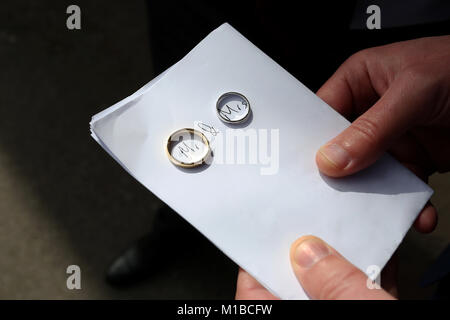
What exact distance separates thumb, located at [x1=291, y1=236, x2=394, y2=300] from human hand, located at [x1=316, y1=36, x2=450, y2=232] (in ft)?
0.47

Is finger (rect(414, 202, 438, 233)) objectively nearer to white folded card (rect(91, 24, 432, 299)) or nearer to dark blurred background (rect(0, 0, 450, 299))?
white folded card (rect(91, 24, 432, 299))

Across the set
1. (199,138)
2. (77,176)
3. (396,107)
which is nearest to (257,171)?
(199,138)

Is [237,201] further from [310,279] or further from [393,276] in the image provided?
[393,276]

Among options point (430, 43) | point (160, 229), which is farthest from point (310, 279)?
point (160, 229)

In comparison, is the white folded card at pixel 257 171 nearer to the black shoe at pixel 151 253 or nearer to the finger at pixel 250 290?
the finger at pixel 250 290

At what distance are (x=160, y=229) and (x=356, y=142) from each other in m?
0.81

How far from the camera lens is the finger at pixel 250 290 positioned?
733 mm

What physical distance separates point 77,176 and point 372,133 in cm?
108

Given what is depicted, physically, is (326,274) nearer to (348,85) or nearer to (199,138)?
(199,138)

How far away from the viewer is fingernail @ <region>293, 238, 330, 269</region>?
69 centimetres

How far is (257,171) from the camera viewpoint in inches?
29.8

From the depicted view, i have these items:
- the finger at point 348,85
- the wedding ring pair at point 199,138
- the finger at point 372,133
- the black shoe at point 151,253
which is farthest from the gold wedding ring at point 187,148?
the black shoe at point 151,253

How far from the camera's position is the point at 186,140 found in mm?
757

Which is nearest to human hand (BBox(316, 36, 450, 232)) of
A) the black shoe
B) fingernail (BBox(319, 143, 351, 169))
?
fingernail (BBox(319, 143, 351, 169))
